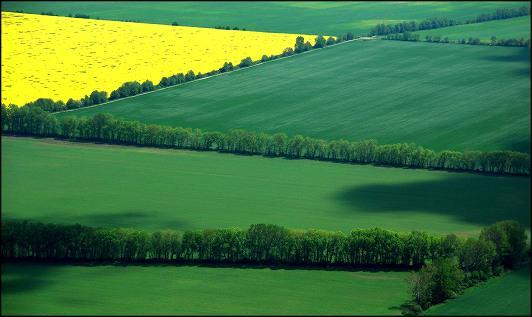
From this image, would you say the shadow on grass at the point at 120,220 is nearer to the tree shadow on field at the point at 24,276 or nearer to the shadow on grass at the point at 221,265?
the shadow on grass at the point at 221,265

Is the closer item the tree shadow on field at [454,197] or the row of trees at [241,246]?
the row of trees at [241,246]

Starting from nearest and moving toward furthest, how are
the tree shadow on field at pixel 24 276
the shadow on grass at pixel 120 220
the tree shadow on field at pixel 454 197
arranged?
the tree shadow on field at pixel 24 276
the shadow on grass at pixel 120 220
the tree shadow on field at pixel 454 197

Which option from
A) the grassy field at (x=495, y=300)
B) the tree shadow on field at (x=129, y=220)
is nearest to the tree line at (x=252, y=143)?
the tree shadow on field at (x=129, y=220)

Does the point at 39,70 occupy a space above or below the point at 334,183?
above

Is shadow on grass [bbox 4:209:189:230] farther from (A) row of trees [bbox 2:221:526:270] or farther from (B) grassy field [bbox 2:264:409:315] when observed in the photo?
(B) grassy field [bbox 2:264:409:315]

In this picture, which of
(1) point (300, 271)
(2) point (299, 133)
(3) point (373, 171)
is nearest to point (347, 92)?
(2) point (299, 133)

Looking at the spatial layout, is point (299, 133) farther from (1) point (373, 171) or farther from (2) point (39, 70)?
(2) point (39, 70)
